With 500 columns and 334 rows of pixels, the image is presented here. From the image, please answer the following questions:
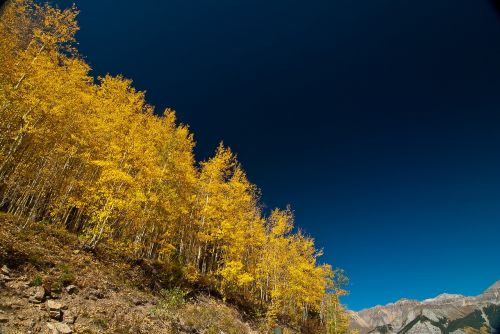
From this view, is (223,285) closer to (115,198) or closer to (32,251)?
(115,198)

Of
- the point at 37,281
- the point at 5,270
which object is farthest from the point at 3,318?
the point at 5,270

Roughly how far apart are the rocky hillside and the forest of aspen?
1.12 meters

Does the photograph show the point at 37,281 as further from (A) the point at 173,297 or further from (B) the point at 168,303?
(A) the point at 173,297

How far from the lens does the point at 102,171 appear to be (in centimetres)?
1697

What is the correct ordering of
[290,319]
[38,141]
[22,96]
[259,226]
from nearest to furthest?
[22,96], [38,141], [259,226], [290,319]

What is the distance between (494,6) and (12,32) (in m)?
21.2

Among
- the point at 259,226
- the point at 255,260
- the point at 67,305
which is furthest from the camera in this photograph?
the point at 255,260

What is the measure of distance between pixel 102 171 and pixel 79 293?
22.7 ft

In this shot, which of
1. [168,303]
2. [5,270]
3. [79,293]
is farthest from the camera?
[168,303]

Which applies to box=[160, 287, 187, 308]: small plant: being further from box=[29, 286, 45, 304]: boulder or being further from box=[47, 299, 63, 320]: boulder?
box=[29, 286, 45, 304]: boulder

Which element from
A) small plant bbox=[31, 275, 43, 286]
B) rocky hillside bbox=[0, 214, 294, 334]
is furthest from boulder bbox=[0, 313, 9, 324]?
small plant bbox=[31, 275, 43, 286]

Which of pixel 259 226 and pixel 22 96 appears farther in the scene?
pixel 259 226

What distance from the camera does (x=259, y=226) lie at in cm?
2642

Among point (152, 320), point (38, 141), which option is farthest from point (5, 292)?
point (38, 141)
